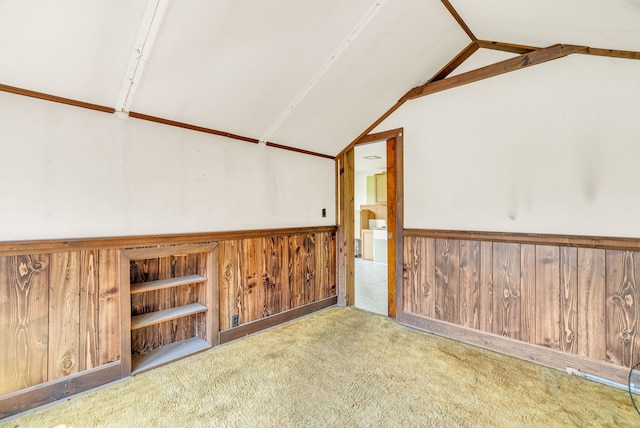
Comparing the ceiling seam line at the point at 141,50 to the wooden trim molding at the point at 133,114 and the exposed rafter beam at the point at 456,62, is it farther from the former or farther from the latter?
the exposed rafter beam at the point at 456,62

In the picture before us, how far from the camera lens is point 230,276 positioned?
110 inches

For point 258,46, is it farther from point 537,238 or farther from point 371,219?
point 371,219

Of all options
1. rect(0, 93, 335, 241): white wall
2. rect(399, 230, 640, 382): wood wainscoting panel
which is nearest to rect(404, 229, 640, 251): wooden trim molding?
rect(399, 230, 640, 382): wood wainscoting panel

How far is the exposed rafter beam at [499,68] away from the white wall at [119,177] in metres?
1.66

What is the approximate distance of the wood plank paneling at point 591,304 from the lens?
85.6 inches

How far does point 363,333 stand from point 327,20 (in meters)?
2.75

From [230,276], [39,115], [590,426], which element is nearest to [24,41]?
[39,115]

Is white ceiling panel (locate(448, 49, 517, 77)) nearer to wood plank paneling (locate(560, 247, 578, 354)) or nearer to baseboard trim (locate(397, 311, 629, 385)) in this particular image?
wood plank paneling (locate(560, 247, 578, 354))

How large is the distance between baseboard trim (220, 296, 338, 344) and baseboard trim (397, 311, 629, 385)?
0.96 m

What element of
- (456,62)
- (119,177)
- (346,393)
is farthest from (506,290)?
(119,177)

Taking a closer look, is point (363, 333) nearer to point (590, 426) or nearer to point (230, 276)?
point (230, 276)

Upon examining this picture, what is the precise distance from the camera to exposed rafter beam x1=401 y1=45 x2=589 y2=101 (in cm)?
229

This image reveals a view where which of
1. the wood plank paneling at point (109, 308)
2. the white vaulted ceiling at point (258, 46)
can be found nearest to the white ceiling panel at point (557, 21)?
the white vaulted ceiling at point (258, 46)

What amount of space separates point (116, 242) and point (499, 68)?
3448mm
